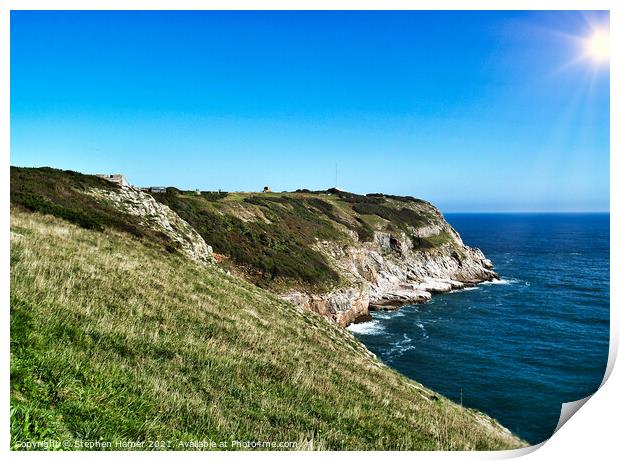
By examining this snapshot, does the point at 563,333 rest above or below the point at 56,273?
below

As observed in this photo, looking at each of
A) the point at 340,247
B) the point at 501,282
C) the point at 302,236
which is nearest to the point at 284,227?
the point at 302,236

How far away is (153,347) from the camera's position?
7766 millimetres

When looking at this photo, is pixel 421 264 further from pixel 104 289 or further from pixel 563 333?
pixel 104 289

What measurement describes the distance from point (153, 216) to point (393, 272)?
4519cm

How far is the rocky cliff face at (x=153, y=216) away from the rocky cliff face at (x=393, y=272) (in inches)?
481

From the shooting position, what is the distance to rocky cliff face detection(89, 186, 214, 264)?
25.0 m

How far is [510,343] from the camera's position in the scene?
37438 millimetres

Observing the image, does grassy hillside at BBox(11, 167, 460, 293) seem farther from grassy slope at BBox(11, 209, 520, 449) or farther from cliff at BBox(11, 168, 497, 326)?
grassy slope at BBox(11, 209, 520, 449)

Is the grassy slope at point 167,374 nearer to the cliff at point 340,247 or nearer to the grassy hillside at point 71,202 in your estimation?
the grassy hillside at point 71,202

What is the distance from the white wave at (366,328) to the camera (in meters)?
41.8

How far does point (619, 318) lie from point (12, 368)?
10309mm

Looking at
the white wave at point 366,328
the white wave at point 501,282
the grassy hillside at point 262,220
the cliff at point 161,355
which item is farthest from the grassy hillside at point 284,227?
the cliff at point 161,355

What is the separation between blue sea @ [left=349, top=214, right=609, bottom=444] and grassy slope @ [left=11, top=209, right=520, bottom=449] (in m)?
6.31
